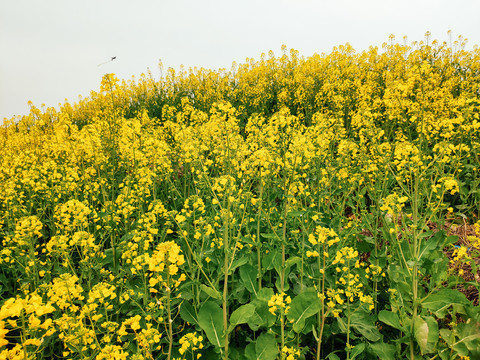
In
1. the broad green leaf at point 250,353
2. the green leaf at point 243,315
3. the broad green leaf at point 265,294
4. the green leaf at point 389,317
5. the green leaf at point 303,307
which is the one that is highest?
the green leaf at point 243,315

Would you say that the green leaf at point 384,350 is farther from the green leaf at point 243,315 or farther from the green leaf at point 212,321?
the green leaf at point 212,321

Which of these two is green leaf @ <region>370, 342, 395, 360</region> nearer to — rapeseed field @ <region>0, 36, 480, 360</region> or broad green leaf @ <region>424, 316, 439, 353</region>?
rapeseed field @ <region>0, 36, 480, 360</region>

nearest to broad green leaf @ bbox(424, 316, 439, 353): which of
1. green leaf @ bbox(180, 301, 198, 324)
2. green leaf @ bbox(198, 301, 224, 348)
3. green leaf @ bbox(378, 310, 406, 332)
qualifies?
green leaf @ bbox(378, 310, 406, 332)

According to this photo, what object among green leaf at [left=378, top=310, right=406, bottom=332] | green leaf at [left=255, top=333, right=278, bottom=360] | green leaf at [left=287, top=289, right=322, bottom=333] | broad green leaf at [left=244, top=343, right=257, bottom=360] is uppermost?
green leaf at [left=287, top=289, right=322, bottom=333]

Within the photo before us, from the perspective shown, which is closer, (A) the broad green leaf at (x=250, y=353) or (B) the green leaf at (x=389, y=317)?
(A) the broad green leaf at (x=250, y=353)

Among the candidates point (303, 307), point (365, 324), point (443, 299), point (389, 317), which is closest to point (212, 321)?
point (303, 307)

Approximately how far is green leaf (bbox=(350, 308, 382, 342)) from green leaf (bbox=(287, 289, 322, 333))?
1.26ft

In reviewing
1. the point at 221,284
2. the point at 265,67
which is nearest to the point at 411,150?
the point at 221,284

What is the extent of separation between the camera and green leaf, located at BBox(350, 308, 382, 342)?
224 centimetres

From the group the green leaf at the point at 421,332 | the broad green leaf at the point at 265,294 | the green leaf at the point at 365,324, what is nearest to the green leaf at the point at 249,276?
the broad green leaf at the point at 265,294

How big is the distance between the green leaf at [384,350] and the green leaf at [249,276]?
→ 938 mm

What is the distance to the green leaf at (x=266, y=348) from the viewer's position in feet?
6.41

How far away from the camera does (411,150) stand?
2516 millimetres

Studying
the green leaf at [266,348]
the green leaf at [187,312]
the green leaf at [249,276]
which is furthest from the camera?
the green leaf at [249,276]
